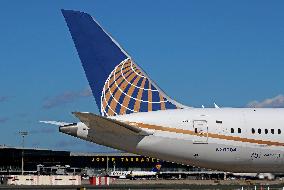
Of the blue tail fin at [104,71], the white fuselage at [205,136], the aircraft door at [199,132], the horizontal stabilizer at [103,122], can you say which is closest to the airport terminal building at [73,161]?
the blue tail fin at [104,71]

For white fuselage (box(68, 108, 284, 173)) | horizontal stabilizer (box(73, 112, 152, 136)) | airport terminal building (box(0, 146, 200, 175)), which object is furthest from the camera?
airport terminal building (box(0, 146, 200, 175))

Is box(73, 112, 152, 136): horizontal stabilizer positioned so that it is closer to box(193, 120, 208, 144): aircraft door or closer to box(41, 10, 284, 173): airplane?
box(41, 10, 284, 173): airplane

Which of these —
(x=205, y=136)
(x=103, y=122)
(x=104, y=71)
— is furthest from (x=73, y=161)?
(x=103, y=122)

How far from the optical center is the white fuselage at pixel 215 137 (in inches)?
1430

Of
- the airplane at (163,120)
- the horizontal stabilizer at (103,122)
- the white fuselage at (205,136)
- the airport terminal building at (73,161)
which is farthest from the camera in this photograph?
the airport terminal building at (73,161)

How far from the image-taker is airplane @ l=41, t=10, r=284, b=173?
36281mm

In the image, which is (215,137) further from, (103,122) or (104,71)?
(104,71)

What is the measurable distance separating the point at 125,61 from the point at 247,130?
30.2 feet

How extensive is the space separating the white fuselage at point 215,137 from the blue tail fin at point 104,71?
114 cm

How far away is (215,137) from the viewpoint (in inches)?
1448

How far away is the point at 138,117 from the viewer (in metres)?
36.5

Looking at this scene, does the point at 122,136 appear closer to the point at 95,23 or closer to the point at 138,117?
the point at 138,117

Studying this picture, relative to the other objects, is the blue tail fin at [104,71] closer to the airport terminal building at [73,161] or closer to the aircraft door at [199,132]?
the aircraft door at [199,132]

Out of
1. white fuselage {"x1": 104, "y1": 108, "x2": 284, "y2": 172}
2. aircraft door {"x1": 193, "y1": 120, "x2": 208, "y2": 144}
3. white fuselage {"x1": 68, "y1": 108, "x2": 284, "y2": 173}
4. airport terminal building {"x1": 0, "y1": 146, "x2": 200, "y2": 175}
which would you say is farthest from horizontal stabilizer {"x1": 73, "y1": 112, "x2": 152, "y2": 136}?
airport terminal building {"x1": 0, "y1": 146, "x2": 200, "y2": 175}
